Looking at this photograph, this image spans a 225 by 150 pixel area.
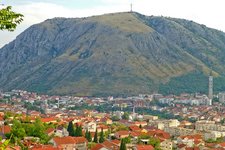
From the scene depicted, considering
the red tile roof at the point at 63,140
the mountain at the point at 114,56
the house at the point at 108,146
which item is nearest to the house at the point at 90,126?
the house at the point at 108,146

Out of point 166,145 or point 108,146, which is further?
point 166,145

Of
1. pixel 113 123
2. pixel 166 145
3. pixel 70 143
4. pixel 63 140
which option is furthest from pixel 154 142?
pixel 113 123

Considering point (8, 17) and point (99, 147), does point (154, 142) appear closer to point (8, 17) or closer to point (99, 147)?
point (99, 147)

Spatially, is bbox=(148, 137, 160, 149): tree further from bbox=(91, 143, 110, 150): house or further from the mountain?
the mountain

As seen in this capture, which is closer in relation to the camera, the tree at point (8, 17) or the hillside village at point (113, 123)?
the tree at point (8, 17)

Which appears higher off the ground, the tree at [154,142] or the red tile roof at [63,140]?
the red tile roof at [63,140]

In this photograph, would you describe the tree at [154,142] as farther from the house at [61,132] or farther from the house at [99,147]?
the house at [61,132]

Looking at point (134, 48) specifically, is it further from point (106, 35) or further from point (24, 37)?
point (24, 37)
